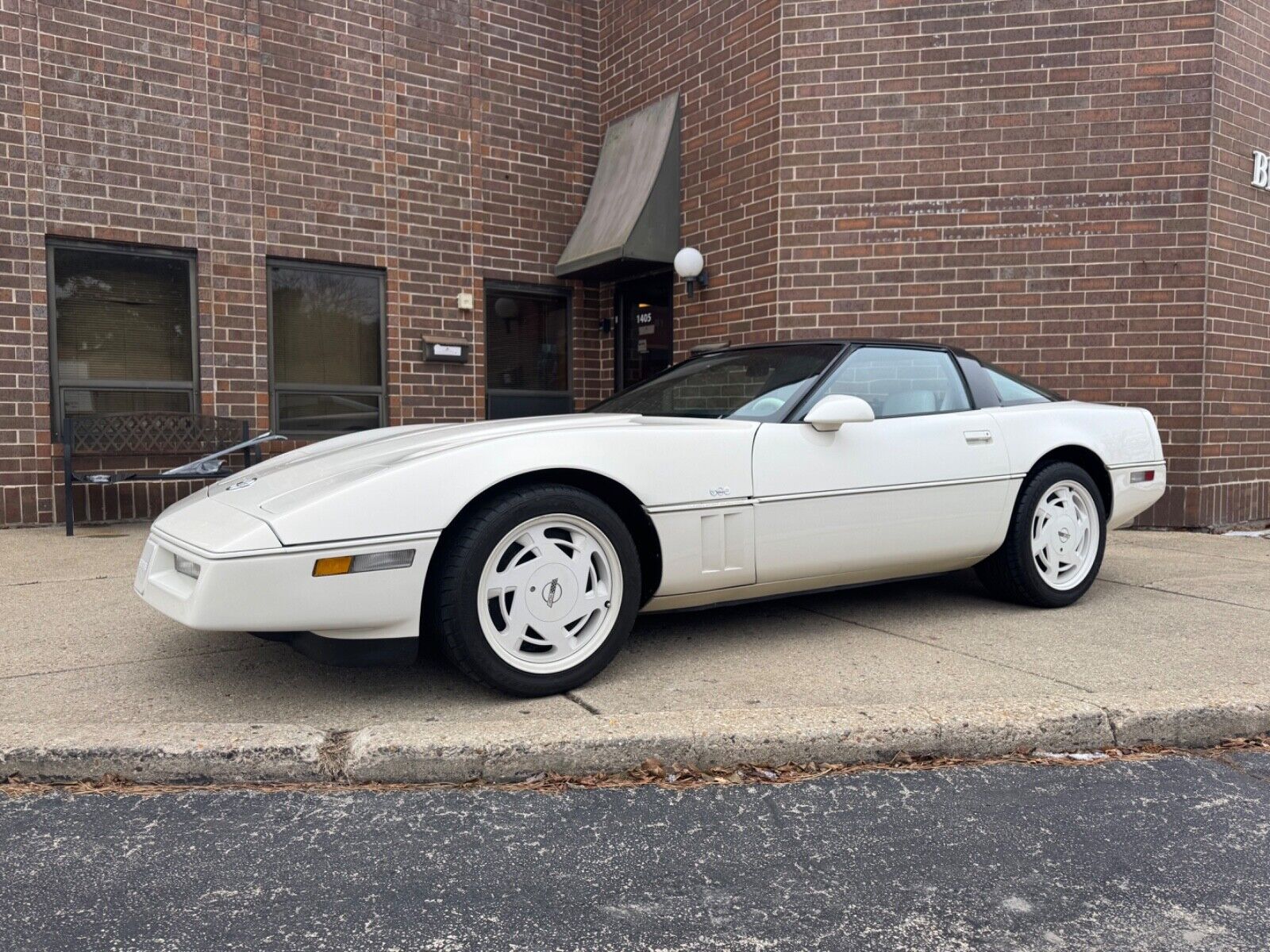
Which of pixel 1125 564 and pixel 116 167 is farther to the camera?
pixel 116 167

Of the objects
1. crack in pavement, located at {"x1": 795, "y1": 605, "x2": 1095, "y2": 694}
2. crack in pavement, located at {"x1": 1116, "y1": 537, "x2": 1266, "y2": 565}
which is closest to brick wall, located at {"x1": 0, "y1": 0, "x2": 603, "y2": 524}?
crack in pavement, located at {"x1": 1116, "y1": 537, "x2": 1266, "y2": 565}

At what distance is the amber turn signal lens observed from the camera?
→ 283cm

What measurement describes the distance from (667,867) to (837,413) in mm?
2004

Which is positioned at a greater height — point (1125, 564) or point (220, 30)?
point (220, 30)

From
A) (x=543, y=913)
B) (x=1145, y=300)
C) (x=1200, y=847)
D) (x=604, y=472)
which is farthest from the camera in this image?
(x=1145, y=300)

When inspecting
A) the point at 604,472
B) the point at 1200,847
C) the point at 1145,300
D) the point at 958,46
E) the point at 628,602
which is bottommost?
the point at 1200,847

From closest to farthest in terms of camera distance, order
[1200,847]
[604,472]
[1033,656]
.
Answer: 1. [1200,847]
2. [604,472]
3. [1033,656]

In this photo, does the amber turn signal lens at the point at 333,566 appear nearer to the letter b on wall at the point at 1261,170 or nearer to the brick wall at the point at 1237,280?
the brick wall at the point at 1237,280

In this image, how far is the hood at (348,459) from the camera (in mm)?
3047

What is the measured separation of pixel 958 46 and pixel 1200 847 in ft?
23.0

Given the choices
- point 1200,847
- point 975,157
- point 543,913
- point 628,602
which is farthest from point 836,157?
point 543,913

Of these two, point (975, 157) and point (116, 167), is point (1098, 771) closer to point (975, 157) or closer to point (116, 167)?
point (975, 157)

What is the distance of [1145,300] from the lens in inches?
298

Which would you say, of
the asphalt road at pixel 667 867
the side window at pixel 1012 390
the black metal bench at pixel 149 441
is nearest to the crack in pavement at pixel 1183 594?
the side window at pixel 1012 390
